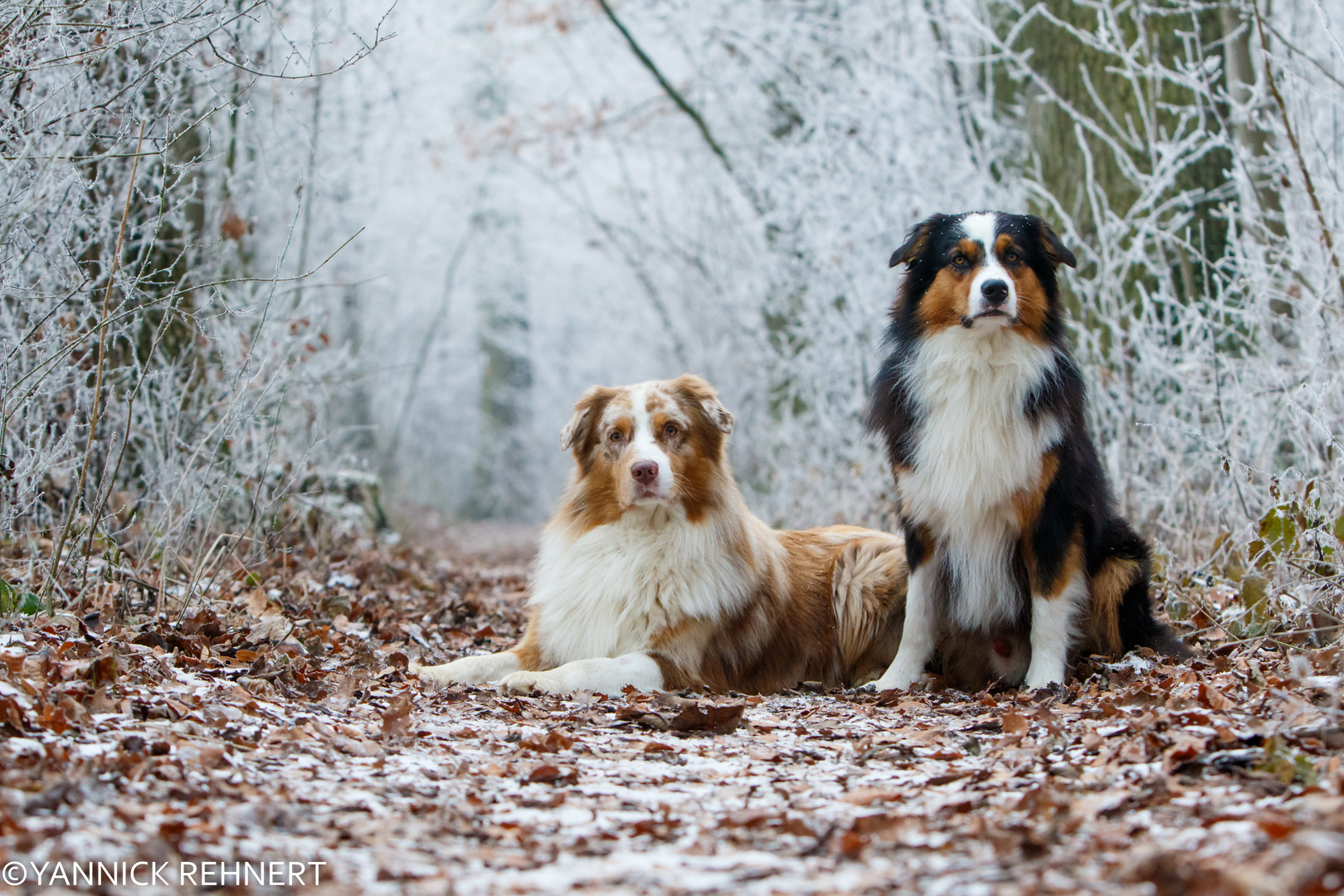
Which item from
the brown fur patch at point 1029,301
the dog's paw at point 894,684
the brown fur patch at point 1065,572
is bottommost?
the dog's paw at point 894,684

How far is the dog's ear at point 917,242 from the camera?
453 cm

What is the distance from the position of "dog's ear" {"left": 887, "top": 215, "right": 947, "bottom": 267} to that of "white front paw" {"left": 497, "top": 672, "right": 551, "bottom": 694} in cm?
225

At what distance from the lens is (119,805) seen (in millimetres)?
2432

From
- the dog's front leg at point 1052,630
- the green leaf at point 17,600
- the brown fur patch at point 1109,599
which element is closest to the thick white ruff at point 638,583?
the dog's front leg at point 1052,630

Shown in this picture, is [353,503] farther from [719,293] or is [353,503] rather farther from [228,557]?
[719,293]

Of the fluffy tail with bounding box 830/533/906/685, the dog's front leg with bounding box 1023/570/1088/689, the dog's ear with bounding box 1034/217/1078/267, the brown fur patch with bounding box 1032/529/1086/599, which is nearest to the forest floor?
the dog's front leg with bounding box 1023/570/1088/689

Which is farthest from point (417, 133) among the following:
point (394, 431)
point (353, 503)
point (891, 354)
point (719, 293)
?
point (891, 354)

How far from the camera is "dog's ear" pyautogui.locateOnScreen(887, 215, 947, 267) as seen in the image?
453 cm

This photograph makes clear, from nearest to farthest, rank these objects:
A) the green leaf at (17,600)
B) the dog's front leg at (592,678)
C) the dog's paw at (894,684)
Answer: the green leaf at (17,600)
the dog's front leg at (592,678)
the dog's paw at (894,684)

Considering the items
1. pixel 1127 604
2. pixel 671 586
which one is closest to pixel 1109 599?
pixel 1127 604

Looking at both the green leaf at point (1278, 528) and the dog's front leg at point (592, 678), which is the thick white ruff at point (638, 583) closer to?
the dog's front leg at point (592, 678)

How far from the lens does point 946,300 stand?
4.39 metres

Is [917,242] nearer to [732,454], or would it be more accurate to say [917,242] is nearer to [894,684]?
[894,684]

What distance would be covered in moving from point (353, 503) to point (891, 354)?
6003 mm
